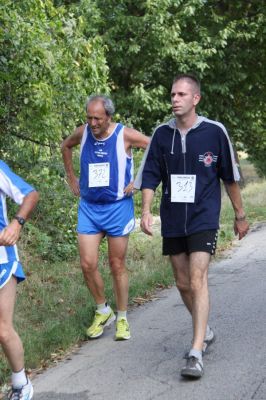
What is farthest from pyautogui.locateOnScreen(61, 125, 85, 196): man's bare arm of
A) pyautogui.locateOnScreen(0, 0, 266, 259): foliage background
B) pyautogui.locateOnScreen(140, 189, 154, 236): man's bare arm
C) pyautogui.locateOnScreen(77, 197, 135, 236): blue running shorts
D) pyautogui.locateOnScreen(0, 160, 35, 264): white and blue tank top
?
pyautogui.locateOnScreen(0, 160, 35, 264): white and blue tank top

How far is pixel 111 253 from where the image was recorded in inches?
254

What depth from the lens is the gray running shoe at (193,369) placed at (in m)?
4.94

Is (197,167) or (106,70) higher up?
(106,70)

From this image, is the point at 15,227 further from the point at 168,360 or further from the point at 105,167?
the point at 105,167

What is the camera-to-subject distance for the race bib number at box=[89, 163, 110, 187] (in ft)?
20.6

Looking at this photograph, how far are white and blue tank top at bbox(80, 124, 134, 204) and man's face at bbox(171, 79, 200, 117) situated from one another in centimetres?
111

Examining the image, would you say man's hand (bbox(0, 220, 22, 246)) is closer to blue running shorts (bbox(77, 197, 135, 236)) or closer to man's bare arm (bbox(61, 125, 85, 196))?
blue running shorts (bbox(77, 197, 135, 236))

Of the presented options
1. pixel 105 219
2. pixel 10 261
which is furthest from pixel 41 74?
pixel 10 261

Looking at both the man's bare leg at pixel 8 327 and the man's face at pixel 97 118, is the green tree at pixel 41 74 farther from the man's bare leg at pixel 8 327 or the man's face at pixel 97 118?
the man's bare leg at pixel 8 327

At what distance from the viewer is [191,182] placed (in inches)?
209

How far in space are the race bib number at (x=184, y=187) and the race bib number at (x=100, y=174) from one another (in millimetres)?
1095

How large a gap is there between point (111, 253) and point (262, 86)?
59.3ft

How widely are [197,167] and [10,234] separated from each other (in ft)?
5.30

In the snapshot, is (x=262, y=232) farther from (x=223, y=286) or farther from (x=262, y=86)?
(x=262, y=86)
